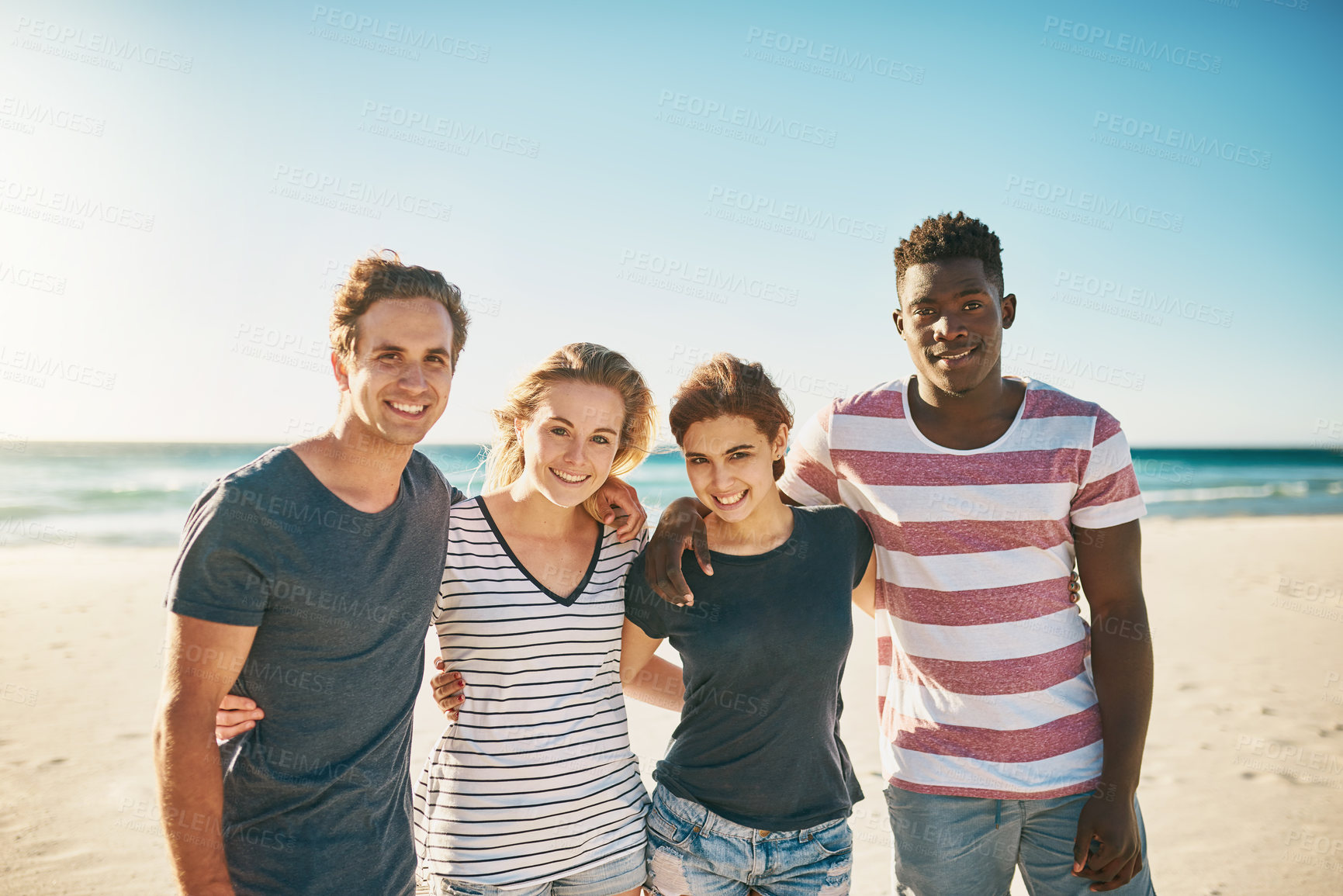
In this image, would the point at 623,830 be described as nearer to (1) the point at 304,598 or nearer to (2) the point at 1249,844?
(1) the point at 304,598

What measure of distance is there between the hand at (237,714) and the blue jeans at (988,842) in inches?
A: 80.0

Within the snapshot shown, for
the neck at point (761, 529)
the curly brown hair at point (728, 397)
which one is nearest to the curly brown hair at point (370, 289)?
the curly brown hair at point (728, 397)

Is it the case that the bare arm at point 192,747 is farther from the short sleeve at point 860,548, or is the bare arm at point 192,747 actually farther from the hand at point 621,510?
the short sleeve at point 860,548

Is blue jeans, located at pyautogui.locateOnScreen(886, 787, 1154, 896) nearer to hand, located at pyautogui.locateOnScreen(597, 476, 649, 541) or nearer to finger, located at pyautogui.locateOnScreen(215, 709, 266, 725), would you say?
hand, located at pyautogui.locateOnScreen(597, 476, 649, 541)

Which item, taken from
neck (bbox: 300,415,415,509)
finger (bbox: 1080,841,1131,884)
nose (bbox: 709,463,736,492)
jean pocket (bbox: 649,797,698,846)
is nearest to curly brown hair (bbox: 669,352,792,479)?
nose (bbox: 709,463,736,492)

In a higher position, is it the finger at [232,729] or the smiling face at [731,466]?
the smiling face at [731,466]

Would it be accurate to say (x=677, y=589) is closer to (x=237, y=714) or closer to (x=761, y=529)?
(x=761, y=529)

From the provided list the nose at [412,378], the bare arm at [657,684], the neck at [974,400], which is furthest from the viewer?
the bare arm at [657,684]

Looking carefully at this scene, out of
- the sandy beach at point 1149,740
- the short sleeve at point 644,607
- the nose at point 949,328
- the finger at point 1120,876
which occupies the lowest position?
the sandy beach at point 1149,740

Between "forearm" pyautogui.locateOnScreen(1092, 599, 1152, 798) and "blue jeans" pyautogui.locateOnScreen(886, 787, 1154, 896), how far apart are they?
0.16 metres

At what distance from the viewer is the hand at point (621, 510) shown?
2.81 m

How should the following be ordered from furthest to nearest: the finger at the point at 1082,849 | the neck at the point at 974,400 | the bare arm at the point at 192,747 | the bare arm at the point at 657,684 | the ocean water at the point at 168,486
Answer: the ocean water at the point at 168,486 < the bare arm at the point at 657,684 < the neck at the point at 974,400 < the finger at the point at 1082,849 < the bare arm at the point at 192,747

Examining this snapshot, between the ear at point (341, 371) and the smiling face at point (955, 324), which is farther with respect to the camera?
the smiling face at point (955, 324)

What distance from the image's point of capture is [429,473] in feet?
8.78
